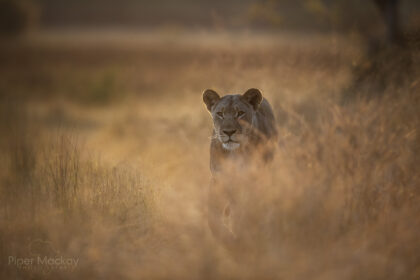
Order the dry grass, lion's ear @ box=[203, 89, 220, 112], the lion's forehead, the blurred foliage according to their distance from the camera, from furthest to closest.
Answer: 1. the blurred foliage
2. lion's ear @ box=[203, 89, 220, 112]
3. the lion's forehead
4. the dry grass

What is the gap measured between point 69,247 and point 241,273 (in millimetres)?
1990

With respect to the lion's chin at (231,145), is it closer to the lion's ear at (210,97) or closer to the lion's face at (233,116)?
the lion's face at (233,116)

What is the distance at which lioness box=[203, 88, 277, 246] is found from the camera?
489 centimetres

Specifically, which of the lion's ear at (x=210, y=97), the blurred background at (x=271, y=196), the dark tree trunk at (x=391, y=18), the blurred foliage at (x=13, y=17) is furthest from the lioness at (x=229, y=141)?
the blurred foliage at (x=13, y=17)

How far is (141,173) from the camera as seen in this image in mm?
5781

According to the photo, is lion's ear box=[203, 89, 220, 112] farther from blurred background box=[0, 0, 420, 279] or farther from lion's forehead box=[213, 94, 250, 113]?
blurred background box=[0, 0, 420, 279]

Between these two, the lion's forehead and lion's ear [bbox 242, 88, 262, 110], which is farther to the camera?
lion's ear [bbox 242, 88, 262, 110]

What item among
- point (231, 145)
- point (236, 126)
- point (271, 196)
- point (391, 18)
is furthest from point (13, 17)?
point (271, 196)

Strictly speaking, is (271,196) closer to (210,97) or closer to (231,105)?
(231,105)

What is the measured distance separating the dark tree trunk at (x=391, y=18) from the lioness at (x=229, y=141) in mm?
6175

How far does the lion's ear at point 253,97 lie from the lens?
5.81 metres

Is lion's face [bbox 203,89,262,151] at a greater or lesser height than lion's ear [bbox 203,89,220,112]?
lesser

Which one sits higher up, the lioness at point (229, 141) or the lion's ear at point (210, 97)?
the lion's ear at point (210, 97)

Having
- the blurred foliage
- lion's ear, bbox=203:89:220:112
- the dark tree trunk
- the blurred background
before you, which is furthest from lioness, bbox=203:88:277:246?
the blurred foliage
